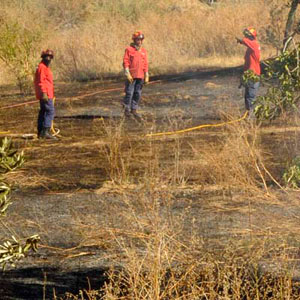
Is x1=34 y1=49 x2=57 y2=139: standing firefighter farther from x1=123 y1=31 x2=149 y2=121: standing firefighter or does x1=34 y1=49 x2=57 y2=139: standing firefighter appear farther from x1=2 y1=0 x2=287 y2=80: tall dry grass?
x1=2 y1=0 x2=287 y2=80: tall dry grass

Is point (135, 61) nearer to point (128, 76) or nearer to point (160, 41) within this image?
point (128, 76)

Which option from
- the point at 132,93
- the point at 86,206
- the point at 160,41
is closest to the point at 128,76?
the point at 132,93

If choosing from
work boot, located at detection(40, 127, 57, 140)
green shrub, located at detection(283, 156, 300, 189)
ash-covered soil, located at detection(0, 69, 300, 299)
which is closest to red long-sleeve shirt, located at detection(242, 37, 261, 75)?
ash-covered soil, located at detection(0, 69, 300, 299)

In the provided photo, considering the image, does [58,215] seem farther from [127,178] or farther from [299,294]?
[299,294]

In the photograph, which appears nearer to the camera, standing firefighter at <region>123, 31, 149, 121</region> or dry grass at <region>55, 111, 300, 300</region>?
dry grass at <region>55, 111, 300, 300</region>

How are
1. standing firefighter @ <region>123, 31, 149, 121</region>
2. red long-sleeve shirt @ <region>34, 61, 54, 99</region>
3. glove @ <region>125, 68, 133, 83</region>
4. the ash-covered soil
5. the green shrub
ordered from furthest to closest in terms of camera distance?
standing firefighter @ <region>123, 31, 149, 121</region> → glove @ <region>125, 68, 133, 83</region> → red long-sleeve shirt @ <region>34, 61, 54, 99</region> → the green shrub → the ash-covered soil

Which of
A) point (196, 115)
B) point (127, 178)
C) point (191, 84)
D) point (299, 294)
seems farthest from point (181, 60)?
point (299, 294)

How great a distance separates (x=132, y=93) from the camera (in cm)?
1720

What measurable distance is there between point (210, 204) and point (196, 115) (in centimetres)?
799

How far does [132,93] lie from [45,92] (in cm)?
274

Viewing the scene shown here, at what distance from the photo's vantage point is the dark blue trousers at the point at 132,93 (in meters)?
17.2

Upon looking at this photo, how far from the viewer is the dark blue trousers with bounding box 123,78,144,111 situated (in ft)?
56.3

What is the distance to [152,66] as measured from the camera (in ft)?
89.2

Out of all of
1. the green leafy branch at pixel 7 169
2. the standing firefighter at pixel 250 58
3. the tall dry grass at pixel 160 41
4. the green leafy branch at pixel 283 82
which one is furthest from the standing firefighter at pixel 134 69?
the green leafy branch at pixel 7 169
